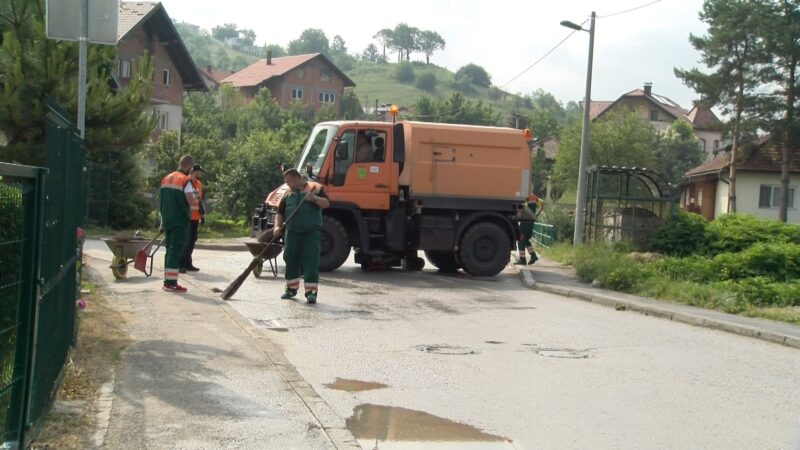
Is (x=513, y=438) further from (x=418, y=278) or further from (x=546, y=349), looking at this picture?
(x=418, y=278)

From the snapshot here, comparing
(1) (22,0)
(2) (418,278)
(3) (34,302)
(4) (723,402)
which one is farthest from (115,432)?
(2) (418,278)

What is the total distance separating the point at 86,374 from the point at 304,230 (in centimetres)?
610

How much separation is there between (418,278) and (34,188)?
43.9 feet

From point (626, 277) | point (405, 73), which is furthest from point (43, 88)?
point (405, 73)

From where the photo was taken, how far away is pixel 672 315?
13875 millimetres

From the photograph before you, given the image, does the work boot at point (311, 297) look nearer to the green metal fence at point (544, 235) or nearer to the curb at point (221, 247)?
the curb at point (221, 247)

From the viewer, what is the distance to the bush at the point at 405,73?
17688cm

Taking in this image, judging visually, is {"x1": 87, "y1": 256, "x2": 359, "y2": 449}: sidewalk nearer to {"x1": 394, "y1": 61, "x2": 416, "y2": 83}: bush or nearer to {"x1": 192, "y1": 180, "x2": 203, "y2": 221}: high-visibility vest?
{"x1": 192, "y1": 180, "x2": 203, "y2": 221}: high-visibility vest

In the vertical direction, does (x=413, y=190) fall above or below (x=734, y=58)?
below

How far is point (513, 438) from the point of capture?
6723mm

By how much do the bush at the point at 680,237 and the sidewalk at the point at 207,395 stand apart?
12.4 m

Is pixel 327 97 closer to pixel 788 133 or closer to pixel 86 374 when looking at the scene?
pixel 788 133

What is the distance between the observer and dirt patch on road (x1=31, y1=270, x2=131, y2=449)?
5.82 metres

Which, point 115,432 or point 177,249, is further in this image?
point 177,249
